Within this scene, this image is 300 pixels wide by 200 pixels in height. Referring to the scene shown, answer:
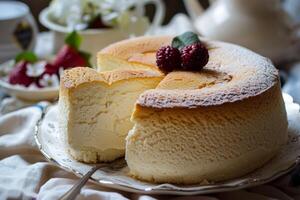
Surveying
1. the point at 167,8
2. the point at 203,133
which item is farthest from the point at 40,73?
the point at 167,8

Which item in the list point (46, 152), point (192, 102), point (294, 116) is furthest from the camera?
point (294, 116)

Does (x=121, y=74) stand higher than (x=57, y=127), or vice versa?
(x=121, y=74)

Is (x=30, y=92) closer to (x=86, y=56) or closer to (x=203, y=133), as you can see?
(x=86, y=56)

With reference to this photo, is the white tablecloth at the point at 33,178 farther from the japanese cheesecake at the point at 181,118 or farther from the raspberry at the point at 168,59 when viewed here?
the raspberry at the point at 168,59

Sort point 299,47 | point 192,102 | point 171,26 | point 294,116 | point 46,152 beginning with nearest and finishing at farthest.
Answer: point 192,102, point 46,152, point 294,116, point 299,47, point 171,26

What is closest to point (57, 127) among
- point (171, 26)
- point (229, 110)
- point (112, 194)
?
point (112, 194)

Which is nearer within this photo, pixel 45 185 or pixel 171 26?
pixel 45 185

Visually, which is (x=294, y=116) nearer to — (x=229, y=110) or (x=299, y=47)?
(x=229, y=110)
